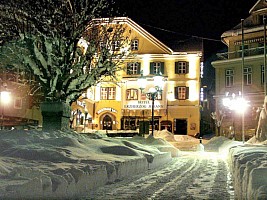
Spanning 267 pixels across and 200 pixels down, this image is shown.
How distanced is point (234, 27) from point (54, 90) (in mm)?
31820

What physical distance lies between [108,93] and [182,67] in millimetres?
9656

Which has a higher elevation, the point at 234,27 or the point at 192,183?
the point at 234,27

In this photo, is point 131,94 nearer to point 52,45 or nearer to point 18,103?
point 18,103

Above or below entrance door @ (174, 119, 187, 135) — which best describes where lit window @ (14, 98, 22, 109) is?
above

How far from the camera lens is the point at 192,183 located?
12.5 meters

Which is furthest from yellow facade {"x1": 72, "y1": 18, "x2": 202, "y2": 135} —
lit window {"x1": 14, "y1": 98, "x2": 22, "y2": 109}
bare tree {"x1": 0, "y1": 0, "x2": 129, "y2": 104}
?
bare tree {"x1": 0, "y1": 0, "x2": 129, "y2": 104}

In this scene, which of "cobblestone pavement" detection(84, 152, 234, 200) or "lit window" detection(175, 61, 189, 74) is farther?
"lit window" detection(175, 61, 189, 74)

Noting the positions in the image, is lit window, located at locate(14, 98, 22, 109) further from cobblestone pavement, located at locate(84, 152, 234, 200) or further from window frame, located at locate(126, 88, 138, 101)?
cobblestone pavement, located at locate(84, 152, 234, 200)

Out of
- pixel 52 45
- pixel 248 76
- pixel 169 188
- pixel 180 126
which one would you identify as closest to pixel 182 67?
pixel 180 126

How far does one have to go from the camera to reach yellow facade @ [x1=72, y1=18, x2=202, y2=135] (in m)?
51.5

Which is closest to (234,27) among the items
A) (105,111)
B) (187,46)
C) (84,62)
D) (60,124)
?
(187,46)

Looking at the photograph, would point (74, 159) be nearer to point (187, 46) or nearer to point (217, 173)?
point (217, 173)

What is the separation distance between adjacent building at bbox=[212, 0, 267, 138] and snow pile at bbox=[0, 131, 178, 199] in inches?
1101

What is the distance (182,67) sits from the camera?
52.2 metres
